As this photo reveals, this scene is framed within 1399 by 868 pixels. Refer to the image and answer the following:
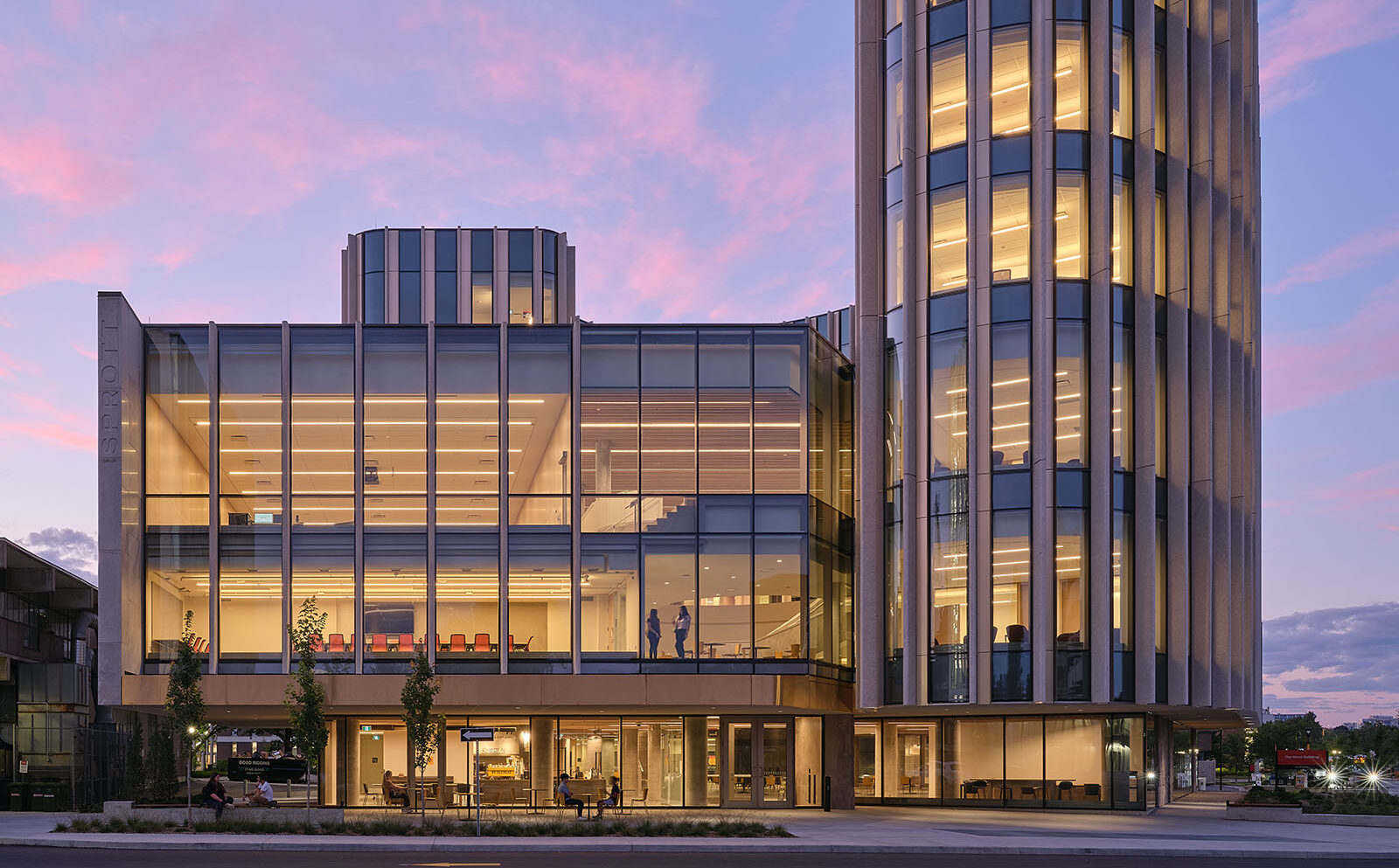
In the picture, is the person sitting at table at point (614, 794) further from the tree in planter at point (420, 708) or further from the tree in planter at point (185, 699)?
the tree in planter at point (185, 699)

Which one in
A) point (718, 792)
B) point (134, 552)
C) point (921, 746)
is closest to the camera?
point (134, 552)

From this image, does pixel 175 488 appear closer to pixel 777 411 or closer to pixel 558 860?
pixel 777 411

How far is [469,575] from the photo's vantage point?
39469 mm

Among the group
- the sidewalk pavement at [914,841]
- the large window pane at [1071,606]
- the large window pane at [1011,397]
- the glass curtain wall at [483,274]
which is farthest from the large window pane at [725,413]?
the glass curtain wall at [483,274]

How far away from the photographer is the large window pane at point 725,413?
4034 centimetres

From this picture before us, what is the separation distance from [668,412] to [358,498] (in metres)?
9.59

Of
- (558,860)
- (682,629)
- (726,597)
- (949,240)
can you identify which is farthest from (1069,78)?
(558,860)

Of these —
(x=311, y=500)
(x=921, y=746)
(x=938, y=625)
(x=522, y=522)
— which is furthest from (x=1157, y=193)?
(x=311, y=500)

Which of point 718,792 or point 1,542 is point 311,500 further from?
point 718,792

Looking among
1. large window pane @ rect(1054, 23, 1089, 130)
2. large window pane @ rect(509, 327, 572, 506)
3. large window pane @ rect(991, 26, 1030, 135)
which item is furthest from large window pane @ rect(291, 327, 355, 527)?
large window pane @ rect(1054, 23, 1089, 130)

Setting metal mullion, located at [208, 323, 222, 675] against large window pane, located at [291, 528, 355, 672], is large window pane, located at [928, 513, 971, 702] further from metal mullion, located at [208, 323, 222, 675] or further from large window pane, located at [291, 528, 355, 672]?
metal mullion, located at [208, 323, 222, 675]

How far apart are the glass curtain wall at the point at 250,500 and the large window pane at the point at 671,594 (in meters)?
10.8

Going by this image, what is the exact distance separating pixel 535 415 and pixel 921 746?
1719 centimetres

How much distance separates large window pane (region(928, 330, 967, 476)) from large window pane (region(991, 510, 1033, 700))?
220 centimetres
